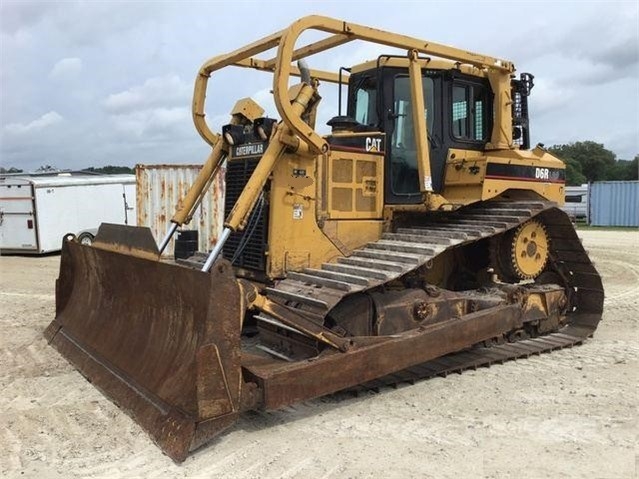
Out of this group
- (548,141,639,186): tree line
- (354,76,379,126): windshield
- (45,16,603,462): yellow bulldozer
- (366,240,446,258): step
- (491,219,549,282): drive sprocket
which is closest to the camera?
(45,16,603,462): yellow bulldozer

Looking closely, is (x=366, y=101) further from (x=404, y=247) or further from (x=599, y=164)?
(x=599, y=164)

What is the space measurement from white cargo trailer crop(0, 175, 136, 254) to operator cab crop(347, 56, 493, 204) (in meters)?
13.1

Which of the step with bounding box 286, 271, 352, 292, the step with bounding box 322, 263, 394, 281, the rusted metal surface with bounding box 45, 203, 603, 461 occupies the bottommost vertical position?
the rusted metal surface with bounding box 45, 203, 603, 461

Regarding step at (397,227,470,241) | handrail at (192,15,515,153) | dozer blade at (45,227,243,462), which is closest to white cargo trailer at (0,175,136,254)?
dozer blade at (45,227,243,462)

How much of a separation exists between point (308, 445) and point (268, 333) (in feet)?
5.60

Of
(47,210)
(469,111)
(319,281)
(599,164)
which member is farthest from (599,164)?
(319,281)

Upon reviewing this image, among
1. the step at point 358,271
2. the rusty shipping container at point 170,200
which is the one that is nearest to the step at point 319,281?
the step at point 358,271

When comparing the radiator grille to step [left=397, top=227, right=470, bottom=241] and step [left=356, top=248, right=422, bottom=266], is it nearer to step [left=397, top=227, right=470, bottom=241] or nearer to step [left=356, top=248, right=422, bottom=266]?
step [left=356, top=248, right=422, bottom=266]

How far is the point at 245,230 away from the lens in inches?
230

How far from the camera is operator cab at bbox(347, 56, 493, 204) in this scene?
620 cm

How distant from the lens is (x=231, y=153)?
622 centimetres

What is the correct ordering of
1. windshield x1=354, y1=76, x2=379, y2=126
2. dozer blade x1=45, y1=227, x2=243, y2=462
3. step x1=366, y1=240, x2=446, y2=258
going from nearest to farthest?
dozer blade x1=45, y1=227, x2=243, y2=462
step x1=366, y1=240, x2=446, y2=258
windshield x1=354, y1=76, x2=379, y2=126

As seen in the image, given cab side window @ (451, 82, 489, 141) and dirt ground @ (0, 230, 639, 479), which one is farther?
cab side window @ (451, 82, 489, 141)

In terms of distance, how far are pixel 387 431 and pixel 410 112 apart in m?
3.25
